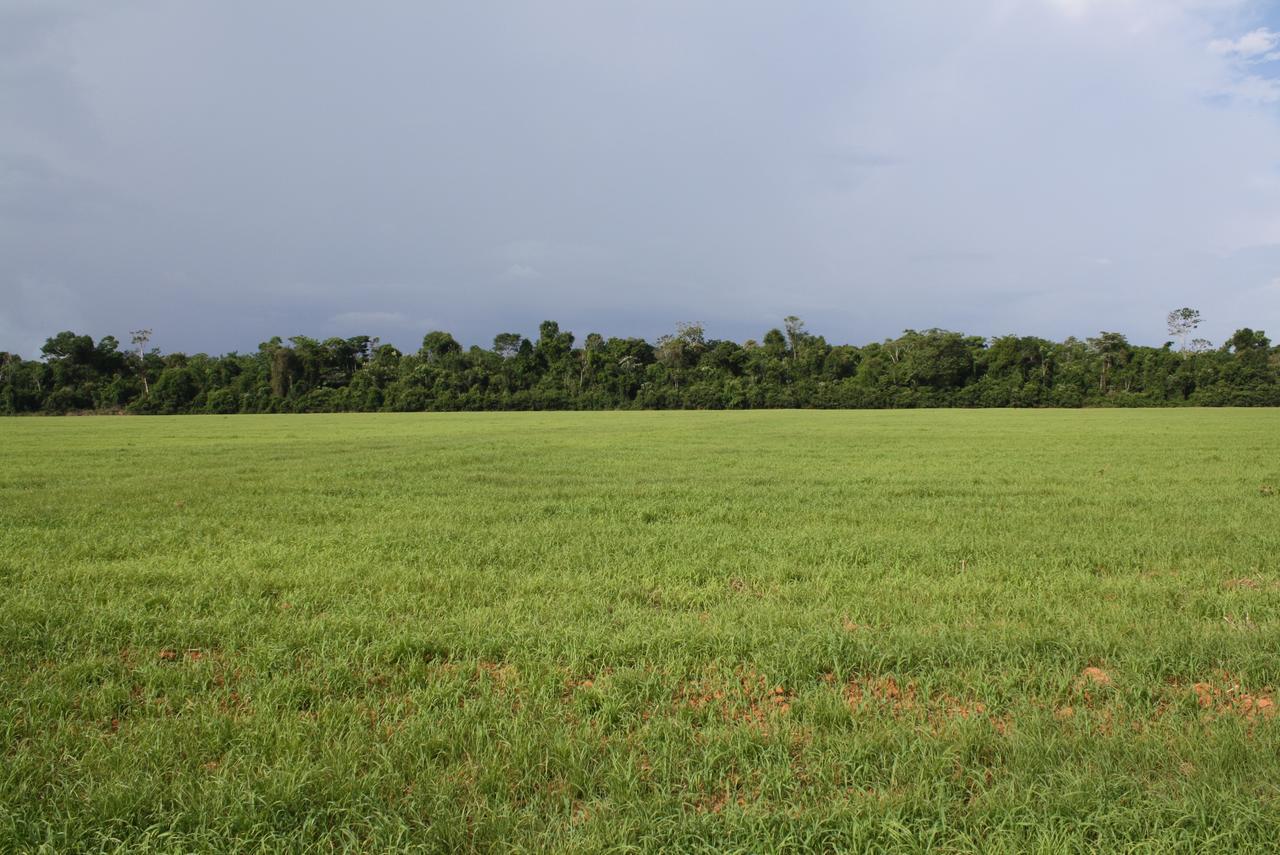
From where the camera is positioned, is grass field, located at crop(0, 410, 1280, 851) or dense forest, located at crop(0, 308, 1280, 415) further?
dense forest, located at crop(0, 308, 1280, 415)

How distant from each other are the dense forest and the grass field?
261 ft

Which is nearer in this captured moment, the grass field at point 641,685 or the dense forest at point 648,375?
the grass field at point 641,685

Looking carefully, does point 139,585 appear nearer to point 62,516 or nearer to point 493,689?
point 493,689

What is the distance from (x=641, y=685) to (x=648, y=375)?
97174 millimetres

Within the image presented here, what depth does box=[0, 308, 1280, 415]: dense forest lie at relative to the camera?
83.9 metres

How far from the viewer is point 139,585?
20.2ft

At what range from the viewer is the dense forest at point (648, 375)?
83.9 m

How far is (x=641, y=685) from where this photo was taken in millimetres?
4070

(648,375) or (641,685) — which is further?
(648,375)

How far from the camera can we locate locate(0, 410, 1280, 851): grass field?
9.40 feet

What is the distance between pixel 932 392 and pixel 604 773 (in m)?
91.6

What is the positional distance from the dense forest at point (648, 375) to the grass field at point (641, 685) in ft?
261

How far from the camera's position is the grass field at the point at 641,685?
113 inches

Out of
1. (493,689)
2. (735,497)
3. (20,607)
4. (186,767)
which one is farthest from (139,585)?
(735,497)
